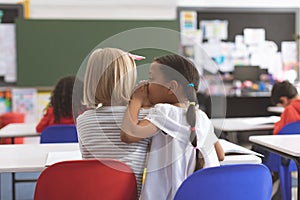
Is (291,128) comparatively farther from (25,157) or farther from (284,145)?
(25,157)

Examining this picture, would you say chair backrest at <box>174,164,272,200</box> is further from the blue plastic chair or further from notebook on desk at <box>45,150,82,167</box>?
the blue plastic chair

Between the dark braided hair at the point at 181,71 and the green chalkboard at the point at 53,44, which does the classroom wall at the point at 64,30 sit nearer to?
the green chalkboard at the point at 53,44

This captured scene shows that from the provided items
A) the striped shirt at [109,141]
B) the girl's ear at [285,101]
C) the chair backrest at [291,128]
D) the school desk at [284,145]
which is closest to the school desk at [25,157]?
the striped shirt at [109,141]

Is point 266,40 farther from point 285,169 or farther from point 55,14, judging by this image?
point 285,169

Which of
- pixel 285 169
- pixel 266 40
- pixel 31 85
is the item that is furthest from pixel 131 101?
pixel 266 40

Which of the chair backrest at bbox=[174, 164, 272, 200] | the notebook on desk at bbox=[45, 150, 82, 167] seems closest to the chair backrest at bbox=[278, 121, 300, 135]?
the notebook on desk at bbox=[45, 150, 82, 167]

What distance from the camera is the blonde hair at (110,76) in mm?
1465

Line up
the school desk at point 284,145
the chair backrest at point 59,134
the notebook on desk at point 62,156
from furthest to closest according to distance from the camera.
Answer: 1. the chair backrest at point 59,134
2. the school desk at point 284,145
3. the notebook on desk at point 62,156

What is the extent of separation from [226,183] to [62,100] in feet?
6.27

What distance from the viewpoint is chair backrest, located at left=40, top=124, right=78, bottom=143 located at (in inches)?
109

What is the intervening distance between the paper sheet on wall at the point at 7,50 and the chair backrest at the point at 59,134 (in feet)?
11.4

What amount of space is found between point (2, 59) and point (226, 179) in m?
5.12

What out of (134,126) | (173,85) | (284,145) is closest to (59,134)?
(284,145)

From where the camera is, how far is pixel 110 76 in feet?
4.96
